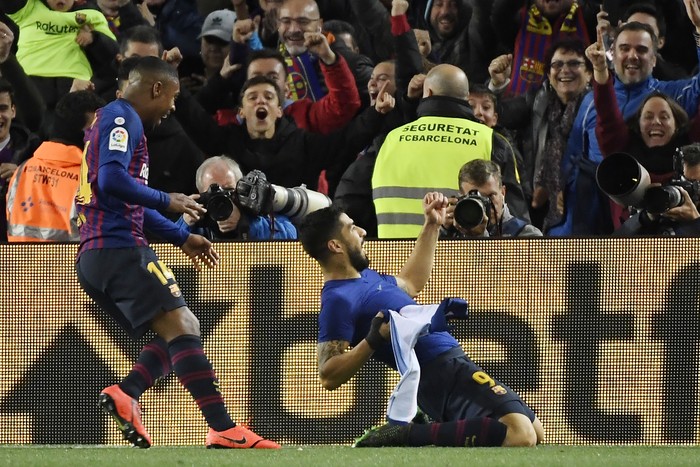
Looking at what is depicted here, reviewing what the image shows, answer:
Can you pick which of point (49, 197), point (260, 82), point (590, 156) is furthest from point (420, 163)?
point (49, 197)

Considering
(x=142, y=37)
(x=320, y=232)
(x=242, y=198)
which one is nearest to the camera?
(x=320, y=232)

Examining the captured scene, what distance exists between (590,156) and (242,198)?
262 cm

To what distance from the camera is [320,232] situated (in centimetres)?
675

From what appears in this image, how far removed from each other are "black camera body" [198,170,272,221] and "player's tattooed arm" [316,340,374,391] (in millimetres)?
1262

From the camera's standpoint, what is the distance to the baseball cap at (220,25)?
36.8 ft

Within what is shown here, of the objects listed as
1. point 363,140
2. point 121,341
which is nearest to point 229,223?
point 121,341

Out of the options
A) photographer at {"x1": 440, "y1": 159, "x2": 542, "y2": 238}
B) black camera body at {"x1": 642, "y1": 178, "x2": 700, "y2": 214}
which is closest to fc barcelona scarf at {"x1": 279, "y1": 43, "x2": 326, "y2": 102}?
photographer at {"x1": 440, "y1": 159, "x2": 542, "y2": 238}

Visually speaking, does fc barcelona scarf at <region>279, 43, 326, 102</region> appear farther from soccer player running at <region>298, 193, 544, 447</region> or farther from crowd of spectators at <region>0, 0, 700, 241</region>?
soccer player running at <region>298, 193, 544, 447</region>

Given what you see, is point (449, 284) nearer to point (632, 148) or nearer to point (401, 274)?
point (401, 274)

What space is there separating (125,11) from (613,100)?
14.6ft

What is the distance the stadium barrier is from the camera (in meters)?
7.21

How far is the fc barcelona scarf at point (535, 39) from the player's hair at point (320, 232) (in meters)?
3.80

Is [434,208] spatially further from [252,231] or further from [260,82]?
[260,82]

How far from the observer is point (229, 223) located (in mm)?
7988
